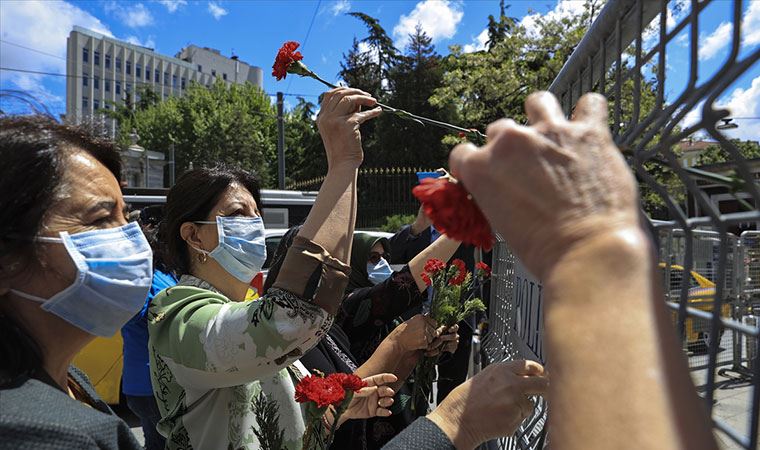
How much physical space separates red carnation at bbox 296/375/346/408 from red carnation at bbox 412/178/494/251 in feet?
2.68

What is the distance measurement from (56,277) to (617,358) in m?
1.26

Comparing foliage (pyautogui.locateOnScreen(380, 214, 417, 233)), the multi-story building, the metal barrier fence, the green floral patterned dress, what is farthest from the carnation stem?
the multi-story building

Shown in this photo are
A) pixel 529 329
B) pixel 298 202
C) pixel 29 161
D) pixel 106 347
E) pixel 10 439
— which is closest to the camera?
pixel 10 439

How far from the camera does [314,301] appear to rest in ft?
4.50

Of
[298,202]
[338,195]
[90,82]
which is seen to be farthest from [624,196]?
[90,82]

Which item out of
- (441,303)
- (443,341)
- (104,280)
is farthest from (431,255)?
(104,280)

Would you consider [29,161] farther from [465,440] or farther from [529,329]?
[529,329]

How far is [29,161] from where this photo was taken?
3.76 ft

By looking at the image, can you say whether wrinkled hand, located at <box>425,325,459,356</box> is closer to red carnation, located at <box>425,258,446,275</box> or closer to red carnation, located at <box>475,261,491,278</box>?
red carnation, located at <box>425,258,446,275</box>

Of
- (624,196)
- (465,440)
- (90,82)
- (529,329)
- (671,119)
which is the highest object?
(90,82)

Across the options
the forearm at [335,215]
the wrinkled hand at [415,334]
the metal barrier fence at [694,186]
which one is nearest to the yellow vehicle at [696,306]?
the metal barrier fence at [694,186]

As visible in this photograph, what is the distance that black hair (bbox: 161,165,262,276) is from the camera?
2084 millimetres

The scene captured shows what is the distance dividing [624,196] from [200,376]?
127cm

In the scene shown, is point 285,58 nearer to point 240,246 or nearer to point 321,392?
point 240,246
